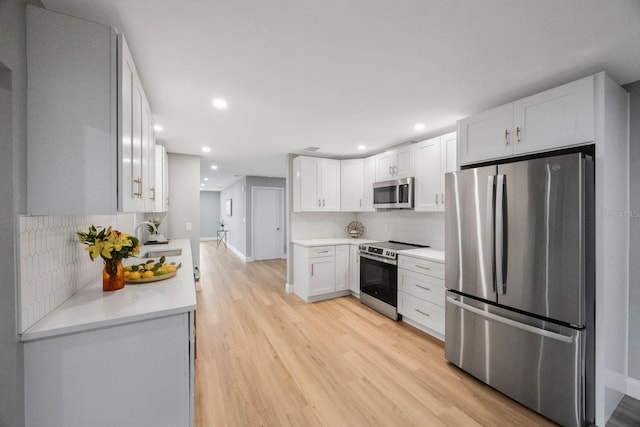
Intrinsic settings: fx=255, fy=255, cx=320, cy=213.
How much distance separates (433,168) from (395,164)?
27.0 inches

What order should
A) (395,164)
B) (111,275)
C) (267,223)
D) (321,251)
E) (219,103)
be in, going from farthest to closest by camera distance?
(267,223) < (321,251) < (395,164) < (219,103) < (111,275)

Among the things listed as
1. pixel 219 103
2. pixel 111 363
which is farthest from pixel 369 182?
pixel 111 363

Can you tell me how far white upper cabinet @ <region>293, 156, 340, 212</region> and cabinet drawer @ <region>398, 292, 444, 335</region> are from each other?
1.93 m

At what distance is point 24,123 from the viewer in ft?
3.56

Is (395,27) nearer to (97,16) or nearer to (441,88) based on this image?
(441,88)

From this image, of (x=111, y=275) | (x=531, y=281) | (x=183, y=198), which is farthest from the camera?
(x=183, y=198)

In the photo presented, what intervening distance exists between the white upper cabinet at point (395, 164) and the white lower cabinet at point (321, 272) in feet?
4.45

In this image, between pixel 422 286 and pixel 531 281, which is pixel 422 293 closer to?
pixel 422 286

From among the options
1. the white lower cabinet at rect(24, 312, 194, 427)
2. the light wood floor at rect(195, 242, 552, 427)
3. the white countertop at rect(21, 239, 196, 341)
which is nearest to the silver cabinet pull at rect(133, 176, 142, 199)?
the white countertop at rect(21, 239, 196, 341)

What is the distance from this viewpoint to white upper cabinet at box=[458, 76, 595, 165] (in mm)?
1773

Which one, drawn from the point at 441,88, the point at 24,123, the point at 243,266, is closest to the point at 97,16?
the point at 24,123

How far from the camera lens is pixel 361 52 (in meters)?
1.63

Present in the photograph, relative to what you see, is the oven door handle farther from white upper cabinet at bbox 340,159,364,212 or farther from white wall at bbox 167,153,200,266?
white wall at bbox 167,153,200,266

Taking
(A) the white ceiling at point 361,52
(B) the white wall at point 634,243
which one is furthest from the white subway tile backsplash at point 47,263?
(B) the white wall at point 634,243
